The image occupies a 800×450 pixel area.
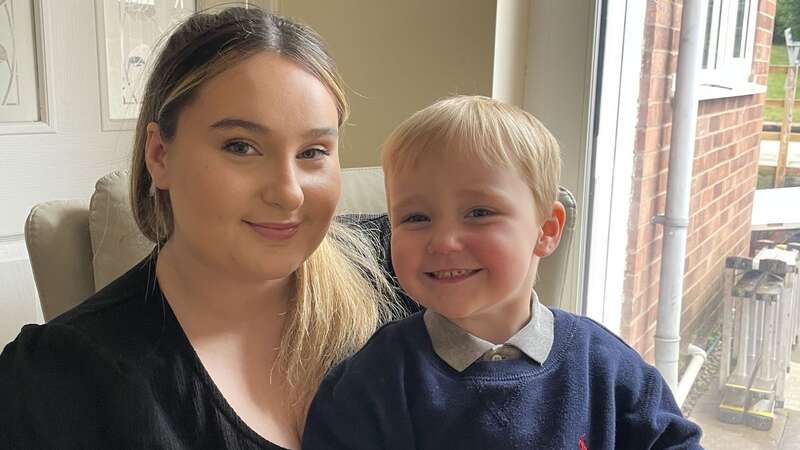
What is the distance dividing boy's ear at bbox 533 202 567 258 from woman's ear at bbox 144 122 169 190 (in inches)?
21.4

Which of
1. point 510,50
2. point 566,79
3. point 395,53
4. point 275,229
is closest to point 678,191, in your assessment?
point 566,79

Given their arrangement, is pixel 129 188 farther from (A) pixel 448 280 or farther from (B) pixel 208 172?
(A) pixel 448 280

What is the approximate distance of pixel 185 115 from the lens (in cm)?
106

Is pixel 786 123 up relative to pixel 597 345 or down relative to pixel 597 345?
up

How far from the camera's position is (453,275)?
94cm

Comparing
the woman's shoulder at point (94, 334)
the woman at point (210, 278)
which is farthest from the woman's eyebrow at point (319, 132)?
the woman's shoulder at point (94, 334)

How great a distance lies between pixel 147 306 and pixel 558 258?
76 cm

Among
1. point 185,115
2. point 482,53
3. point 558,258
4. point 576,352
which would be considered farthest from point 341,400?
point 482,53

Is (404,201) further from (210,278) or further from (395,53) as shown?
(395,53)

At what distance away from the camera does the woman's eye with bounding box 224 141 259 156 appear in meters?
1.04

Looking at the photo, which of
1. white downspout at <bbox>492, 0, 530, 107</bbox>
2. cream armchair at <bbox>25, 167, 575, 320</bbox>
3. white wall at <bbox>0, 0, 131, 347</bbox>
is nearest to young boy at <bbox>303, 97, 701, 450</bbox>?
cream armchair at <bbox>25, 167, 575, 320</bbox>

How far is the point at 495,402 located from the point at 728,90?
109 centimetres

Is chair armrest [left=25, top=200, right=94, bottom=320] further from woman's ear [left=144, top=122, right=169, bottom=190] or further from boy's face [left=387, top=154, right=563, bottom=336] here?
boy's face [left=387, top=154, right=563, bottom=336]

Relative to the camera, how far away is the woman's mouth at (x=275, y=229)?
1.05 meters
